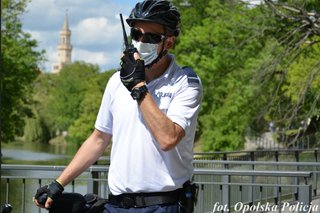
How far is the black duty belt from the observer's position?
2.61 meters

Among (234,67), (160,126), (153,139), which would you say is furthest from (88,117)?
(160,126)

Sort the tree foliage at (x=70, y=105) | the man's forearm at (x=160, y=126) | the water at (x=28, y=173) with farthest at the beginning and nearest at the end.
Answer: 1. the tree foliage at (x=70, y=105)
2. the water at (x=28, y=173)
3. the man's forearm at (x=160, y=126)

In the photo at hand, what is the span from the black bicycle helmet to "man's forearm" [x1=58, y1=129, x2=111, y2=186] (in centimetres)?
63

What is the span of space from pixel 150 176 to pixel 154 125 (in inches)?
10.6

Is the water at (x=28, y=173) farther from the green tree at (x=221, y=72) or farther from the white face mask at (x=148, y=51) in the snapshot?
the green tree at (x=221, y=72)

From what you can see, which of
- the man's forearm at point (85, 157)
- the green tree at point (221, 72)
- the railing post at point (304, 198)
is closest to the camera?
the man's forearm at point (85, 157)

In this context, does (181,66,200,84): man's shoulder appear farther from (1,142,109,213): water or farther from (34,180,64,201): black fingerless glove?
(1,142,109,213): water

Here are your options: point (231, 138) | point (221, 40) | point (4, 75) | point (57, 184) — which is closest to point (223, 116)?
point (231, 138)

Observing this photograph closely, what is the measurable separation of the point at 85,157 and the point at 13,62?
29979 mm

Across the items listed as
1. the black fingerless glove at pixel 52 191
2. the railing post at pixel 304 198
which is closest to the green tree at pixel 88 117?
the railing post at pixel 304 198

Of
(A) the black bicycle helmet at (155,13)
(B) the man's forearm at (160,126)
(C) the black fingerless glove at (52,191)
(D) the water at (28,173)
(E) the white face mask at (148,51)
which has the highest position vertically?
(A) the black bicycle helmet at (155,13)

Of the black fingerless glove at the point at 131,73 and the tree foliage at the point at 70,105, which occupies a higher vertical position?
the tree foliage at the point at 70,105

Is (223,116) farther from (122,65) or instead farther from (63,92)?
(63,92)

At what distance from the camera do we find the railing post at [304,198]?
16.5ft
